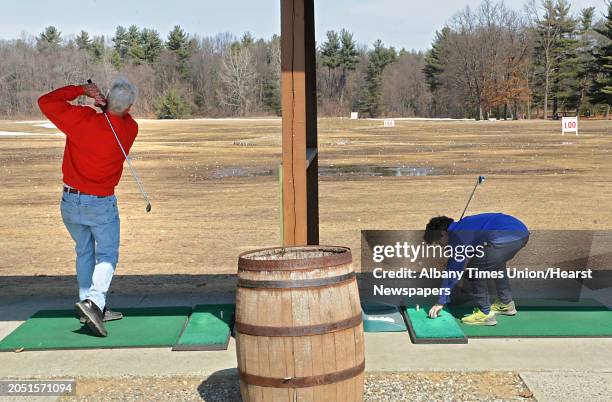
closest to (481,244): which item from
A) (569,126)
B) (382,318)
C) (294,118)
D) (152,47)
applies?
(382,318)

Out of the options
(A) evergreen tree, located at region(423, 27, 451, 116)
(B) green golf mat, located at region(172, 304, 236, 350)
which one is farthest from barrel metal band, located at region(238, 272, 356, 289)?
(A) evergreen tree, located at region(423, 27, 451, 116)

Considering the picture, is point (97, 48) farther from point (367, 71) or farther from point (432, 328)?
point (432, 328)

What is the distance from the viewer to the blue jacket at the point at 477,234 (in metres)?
6.13

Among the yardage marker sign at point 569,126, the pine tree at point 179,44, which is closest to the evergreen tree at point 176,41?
the pine tree at point 179,44

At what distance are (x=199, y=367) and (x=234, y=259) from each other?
4.67 meters

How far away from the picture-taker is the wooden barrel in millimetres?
3879

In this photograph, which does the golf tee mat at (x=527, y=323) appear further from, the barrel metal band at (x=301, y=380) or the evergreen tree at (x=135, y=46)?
the evergreen tree at (x=135, y=46)

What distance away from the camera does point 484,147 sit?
110 feet

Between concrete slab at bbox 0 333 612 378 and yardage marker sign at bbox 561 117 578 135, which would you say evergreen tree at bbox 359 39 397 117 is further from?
concrete slab at bbox 0 333 612 378

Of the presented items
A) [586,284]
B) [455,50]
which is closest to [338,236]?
[586,284]

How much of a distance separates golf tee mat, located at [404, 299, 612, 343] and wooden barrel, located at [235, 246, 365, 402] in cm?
196

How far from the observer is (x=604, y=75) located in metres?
58.1

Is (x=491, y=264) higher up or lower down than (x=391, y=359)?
higher up

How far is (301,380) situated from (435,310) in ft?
8.34
